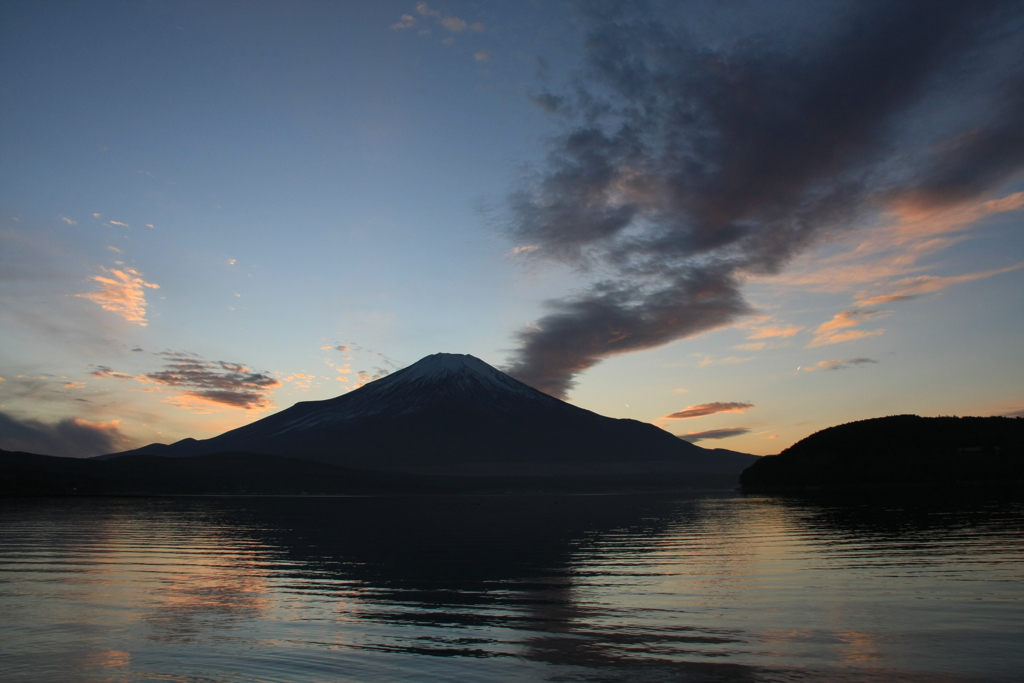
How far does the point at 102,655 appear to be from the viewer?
14.2m

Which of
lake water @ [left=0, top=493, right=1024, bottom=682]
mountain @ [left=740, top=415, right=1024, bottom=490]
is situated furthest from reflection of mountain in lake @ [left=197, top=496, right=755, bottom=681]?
mountain @ [left=740, top=415, right=1024, bottom=490]

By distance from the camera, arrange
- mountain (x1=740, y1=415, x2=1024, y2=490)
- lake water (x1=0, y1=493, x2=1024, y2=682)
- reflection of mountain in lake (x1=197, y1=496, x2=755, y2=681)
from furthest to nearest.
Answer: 1. mountain (x1=740, y1=415, x2=1024, y2=490)
2. reflection of mountain in lake (x1=197, y1=496, x2=755, y2=681)
3. lake water (x1=0, y1=493, x2=1024, y2=682)

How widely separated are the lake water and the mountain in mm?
103820

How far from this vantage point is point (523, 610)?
18453 mm

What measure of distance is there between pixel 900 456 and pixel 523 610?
456 ft

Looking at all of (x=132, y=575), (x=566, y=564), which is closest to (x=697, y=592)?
(x=566, y=564)

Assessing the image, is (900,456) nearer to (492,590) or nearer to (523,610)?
(492,590)

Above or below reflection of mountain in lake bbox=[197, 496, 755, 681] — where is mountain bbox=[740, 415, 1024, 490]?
above

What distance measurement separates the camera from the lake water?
12.8 m

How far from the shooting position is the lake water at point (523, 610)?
12820mm

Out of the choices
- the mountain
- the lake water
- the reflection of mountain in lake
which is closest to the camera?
the lake water

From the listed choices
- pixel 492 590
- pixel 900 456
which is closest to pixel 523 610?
pixel 492 590

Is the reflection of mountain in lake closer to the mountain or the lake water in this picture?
the lake water

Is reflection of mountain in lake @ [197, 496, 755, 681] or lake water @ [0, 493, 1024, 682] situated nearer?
lake water @ [0, 493, 1024, 682]
